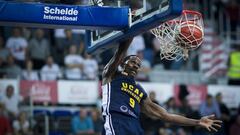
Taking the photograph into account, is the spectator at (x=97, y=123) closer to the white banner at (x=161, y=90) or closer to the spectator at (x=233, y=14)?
the white banner at (x=161, y=90)

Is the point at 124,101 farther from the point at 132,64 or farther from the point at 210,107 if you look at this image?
the point at 210,107

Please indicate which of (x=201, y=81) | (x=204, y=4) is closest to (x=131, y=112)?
(x=201, y=81)

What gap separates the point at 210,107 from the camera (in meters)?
19.8

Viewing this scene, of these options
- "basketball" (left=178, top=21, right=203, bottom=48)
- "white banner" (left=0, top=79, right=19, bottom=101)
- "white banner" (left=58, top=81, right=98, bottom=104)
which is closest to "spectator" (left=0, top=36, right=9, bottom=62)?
"white banner" (left=0, top=79, right=19, bottom=101)

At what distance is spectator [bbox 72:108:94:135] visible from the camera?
18125 millimetres

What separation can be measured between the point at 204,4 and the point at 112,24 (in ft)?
52.3

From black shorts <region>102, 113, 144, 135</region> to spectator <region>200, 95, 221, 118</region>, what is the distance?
981cm

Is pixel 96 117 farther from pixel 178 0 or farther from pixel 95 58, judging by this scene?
pixel 178 0

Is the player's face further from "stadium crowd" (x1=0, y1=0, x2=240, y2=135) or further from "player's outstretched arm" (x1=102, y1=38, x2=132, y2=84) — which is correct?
"stadium crowd" (x1=0, y1=0, x2=240, y2=135)

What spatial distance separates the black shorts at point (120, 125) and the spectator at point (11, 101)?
8.21 metres

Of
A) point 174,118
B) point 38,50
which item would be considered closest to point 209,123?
point 174,118

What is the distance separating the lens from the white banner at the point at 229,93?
2162cm

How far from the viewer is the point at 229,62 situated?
2305 cm

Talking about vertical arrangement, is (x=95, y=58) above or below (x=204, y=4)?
below
